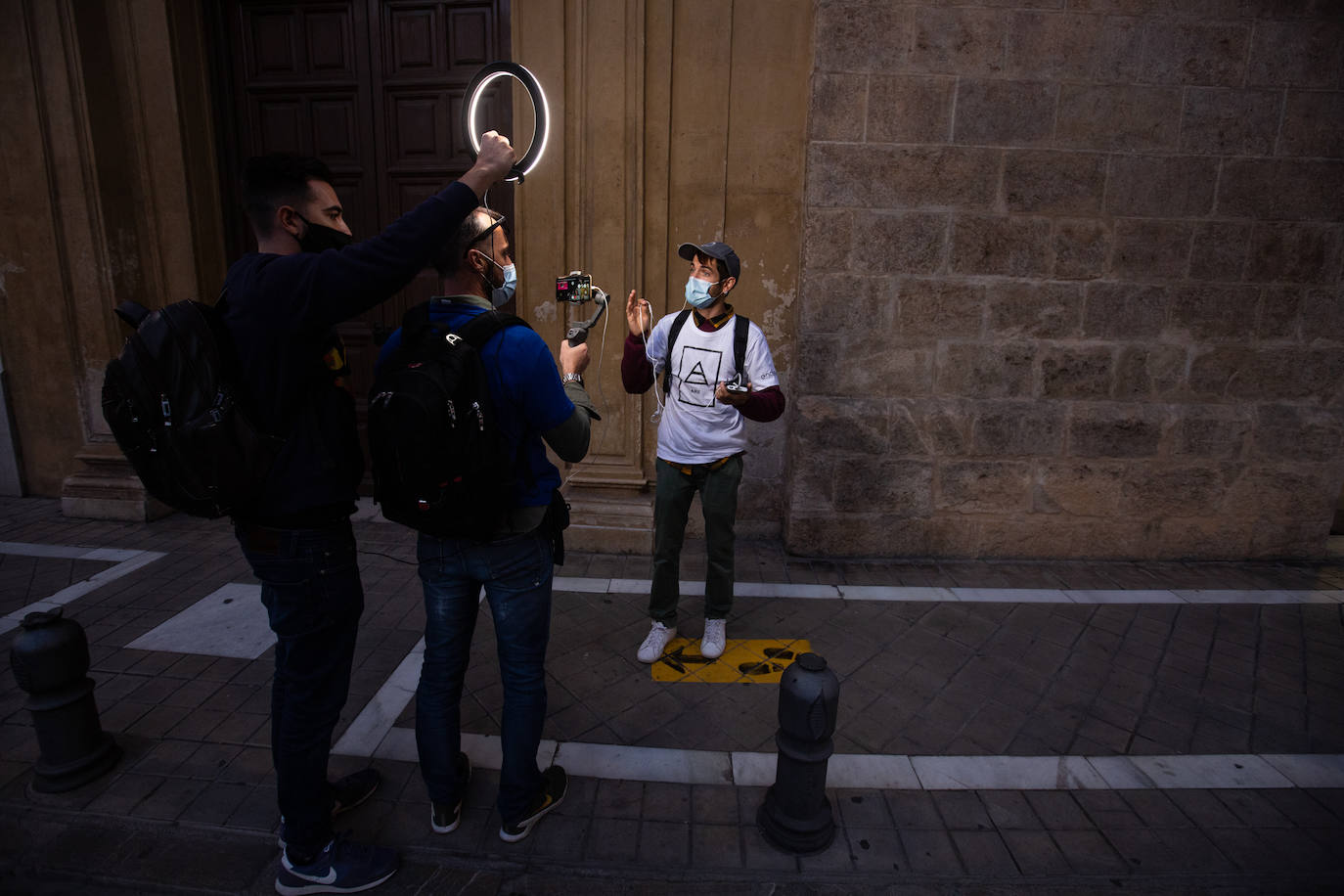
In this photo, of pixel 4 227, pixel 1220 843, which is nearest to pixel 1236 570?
pixel 1220 843

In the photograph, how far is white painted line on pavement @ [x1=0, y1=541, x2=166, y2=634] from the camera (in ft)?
15.1

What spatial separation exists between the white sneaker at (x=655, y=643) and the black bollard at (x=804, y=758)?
1.26 m

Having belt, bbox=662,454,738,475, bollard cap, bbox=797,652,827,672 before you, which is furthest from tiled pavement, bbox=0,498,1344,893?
belt, bbox=662,454,738,475

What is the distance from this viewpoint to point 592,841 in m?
2.70

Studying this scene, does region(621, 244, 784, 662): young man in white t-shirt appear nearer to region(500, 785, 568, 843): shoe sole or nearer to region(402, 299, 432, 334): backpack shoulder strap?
region(500, 785, 568, 843): shoe sole

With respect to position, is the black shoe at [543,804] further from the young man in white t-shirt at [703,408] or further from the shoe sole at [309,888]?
the young man in white t-shirt at [703,408]

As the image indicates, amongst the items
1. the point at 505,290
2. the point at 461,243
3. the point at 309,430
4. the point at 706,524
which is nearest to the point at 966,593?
the point at 706,524

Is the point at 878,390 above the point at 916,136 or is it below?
below

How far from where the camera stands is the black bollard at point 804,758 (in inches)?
98.3

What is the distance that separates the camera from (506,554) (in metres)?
2.40

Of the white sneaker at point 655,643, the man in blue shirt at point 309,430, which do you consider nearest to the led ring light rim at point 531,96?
the man in blue shirt at point 309,430

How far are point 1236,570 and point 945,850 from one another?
434 centimetres

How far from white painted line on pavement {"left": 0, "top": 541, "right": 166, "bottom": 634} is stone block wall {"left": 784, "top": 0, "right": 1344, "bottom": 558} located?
479cm

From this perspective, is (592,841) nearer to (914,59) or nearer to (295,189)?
(295,189)
